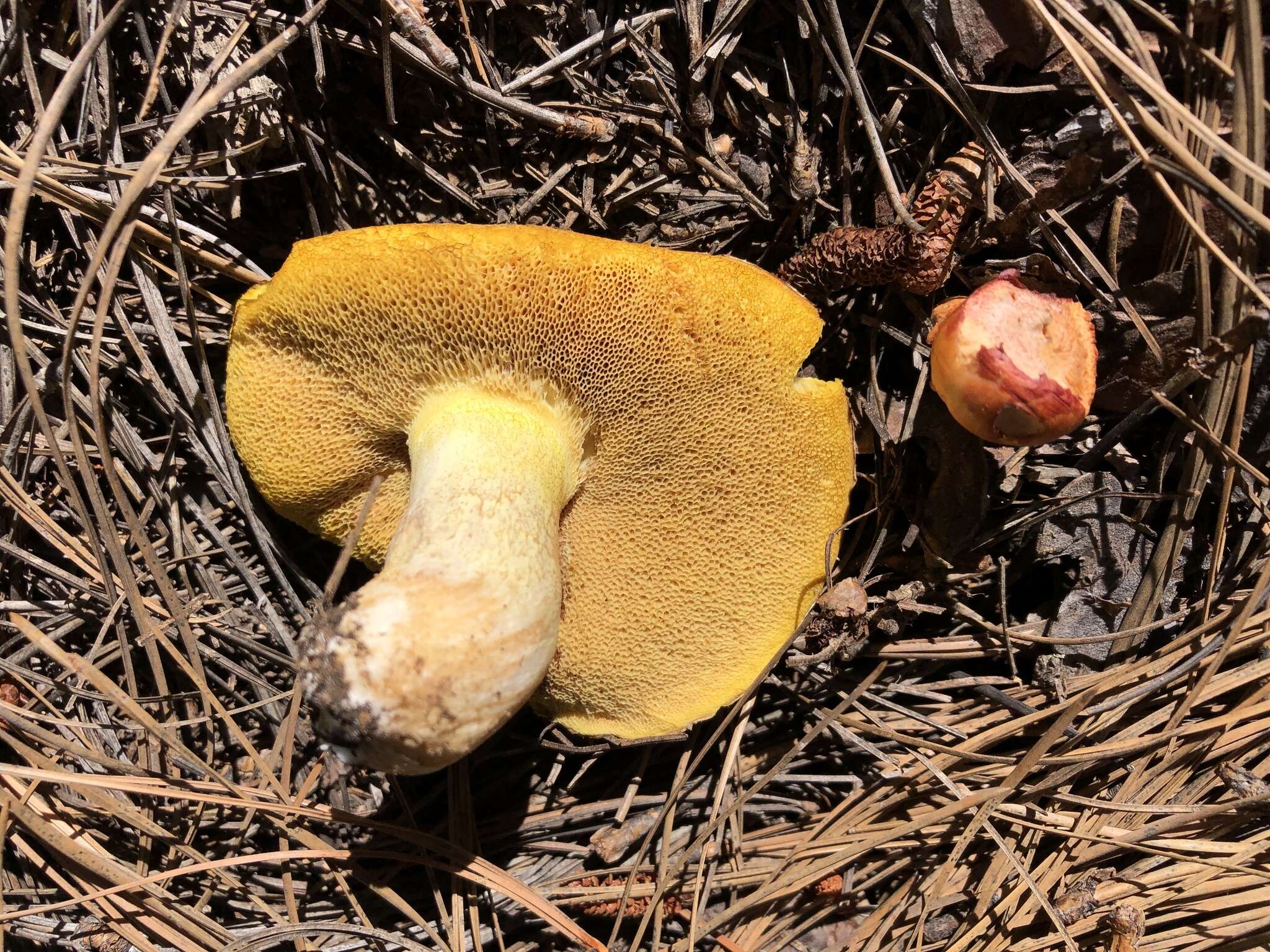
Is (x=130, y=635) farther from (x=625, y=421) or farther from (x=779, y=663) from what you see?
(x=779, y=663)

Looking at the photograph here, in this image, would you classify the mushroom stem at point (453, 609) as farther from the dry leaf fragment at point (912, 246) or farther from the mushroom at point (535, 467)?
the dry leaf fragment at point (912, 246)

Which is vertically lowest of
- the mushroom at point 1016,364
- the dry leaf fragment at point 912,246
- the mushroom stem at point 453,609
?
the mushroom stem at point 453,609

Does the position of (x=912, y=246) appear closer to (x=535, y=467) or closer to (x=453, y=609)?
(x=535, y=467)

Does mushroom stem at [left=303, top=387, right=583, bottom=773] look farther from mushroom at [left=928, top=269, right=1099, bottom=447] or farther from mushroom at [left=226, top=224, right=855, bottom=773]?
mushroom at [left=928, top=269, right=1099, bottom=447]

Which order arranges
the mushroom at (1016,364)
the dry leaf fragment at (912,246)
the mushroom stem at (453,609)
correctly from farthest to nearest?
1. the dry leaf fragment at (912,246)
2. the mushroom at (1016,364)
3. the mushroom stem at (453,609)

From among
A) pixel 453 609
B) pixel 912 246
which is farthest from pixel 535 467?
pixel 912 246

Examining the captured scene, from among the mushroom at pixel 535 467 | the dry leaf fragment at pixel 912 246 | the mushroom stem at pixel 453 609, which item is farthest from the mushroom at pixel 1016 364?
the mushroom stem at pixel 453 609

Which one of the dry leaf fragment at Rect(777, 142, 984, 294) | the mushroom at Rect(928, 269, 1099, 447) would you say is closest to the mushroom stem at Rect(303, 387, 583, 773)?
the dry leaf fragment at Rect(777, 142, 984, 294)
